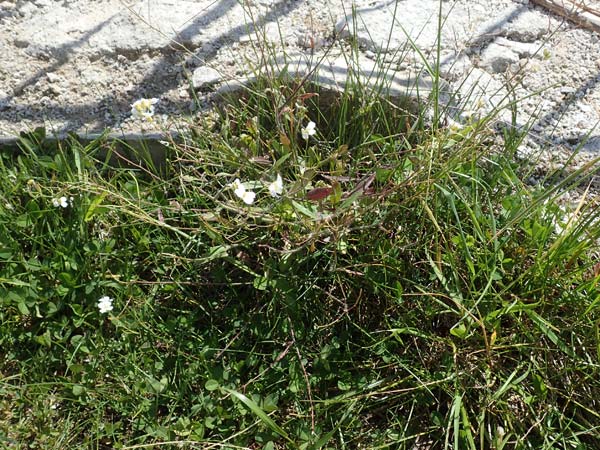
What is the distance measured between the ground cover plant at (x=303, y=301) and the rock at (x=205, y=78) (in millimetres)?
345

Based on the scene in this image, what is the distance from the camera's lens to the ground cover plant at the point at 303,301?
2.01m

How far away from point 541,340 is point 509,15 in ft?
5.12

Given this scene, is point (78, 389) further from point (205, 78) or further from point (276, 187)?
point (205, 78)

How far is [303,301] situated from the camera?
2205mm

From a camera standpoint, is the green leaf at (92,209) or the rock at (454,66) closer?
the green leaf at (92,209)

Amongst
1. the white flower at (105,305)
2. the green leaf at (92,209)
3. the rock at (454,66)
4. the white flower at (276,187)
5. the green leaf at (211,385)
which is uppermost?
the rock at (454,66)

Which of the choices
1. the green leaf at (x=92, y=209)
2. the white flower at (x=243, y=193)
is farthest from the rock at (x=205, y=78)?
the white flower at (x=243, y=193)

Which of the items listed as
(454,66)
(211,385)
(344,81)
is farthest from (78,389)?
(454,66)

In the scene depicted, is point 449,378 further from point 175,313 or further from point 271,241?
point 175,313

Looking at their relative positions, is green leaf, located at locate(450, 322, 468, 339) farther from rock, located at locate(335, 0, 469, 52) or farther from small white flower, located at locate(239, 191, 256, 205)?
rock, located at locate(335, 0, 469, 52)

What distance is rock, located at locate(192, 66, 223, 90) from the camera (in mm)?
2736

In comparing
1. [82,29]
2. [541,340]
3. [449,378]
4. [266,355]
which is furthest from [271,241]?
[82,29]

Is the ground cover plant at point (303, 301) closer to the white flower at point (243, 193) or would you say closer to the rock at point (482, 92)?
the white flower at point (243, 193)

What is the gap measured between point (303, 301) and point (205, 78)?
1.07 meters
